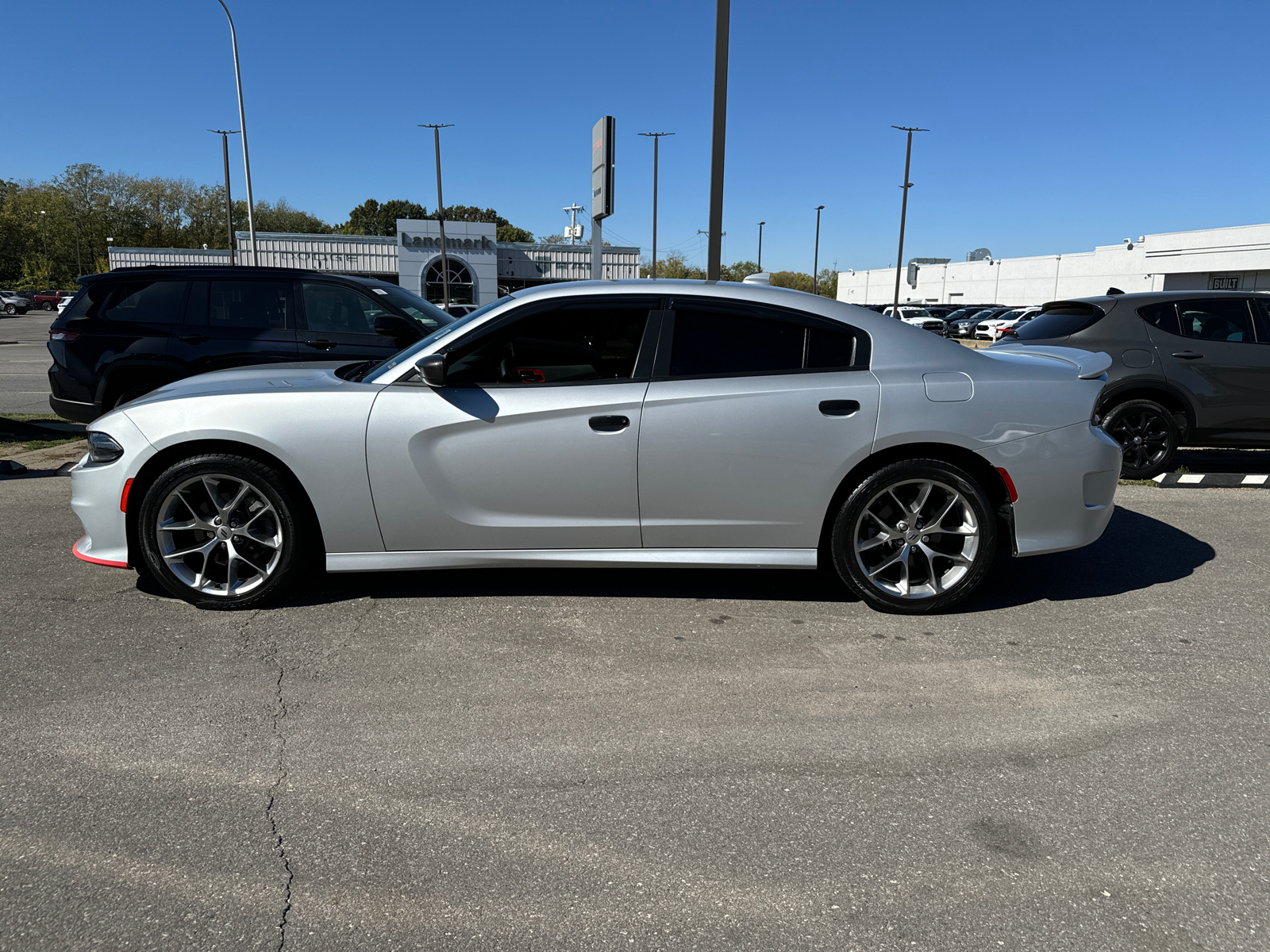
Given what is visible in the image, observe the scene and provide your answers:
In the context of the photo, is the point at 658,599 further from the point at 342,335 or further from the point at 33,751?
the point at 342,335

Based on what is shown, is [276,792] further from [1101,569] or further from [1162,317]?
[1162,317]

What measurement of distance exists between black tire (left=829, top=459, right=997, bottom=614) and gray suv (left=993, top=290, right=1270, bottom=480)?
3926 millimetres

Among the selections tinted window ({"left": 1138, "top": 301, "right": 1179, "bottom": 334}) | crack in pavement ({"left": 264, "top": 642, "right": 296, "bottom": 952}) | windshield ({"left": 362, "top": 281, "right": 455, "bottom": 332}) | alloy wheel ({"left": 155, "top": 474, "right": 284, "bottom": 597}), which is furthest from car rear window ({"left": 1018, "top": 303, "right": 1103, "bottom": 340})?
crack in pavement ({"left": 264, "top": 642, "right": 296, "bottom": 952})

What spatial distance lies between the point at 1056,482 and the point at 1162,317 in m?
4.54

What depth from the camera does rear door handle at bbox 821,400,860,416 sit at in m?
4.31

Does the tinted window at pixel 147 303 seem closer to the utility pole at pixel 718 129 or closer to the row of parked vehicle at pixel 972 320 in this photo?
the utility pole at pixel 718 129

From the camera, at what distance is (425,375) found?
13.7ft

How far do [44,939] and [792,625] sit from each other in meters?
3.14

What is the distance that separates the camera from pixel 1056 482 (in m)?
4.43

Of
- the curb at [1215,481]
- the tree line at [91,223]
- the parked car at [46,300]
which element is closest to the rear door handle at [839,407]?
the curb at [1215,481]

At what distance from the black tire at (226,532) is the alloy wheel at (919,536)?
2.81m

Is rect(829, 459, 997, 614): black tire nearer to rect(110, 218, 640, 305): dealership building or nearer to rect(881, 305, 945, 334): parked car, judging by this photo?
rect(881, 305, 945, 334): parked car

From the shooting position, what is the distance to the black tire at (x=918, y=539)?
14.4ft

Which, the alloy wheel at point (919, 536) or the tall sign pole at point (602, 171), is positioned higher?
the tall sign pole at point (602, 171)
